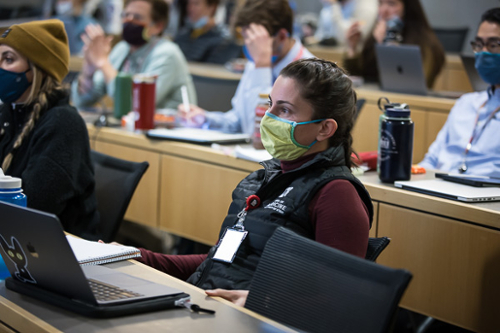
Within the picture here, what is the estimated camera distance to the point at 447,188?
217 cm

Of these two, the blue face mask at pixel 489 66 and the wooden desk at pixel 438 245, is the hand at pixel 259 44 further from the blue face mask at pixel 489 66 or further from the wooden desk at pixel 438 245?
the blue face mask at pixel 489 66

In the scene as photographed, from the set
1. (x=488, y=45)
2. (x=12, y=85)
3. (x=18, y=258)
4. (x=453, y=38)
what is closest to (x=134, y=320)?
(x=18, y=258)

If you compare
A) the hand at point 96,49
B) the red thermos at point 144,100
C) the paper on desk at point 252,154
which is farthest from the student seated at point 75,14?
the paper on desk at point 252,154

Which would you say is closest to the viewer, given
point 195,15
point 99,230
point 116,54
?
point 99,230

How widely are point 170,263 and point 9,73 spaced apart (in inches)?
35.2

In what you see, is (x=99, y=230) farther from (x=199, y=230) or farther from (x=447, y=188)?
(x=447, y=188)

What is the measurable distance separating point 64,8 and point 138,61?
428 centimetres

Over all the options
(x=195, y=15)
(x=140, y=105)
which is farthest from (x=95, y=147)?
(x=195, y=15)

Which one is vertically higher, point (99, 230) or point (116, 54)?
point (116, 54)

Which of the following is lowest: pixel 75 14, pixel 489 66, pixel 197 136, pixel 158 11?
pixel 197 136

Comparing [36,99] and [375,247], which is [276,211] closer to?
[375,247]

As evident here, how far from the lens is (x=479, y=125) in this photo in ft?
9.09

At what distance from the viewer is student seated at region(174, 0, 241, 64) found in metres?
5.99

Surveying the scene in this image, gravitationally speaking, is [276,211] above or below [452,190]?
above
